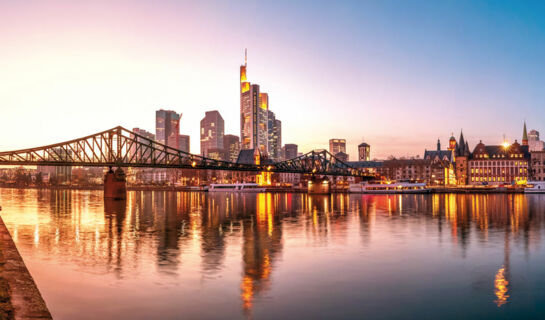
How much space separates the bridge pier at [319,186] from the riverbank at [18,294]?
154 meters

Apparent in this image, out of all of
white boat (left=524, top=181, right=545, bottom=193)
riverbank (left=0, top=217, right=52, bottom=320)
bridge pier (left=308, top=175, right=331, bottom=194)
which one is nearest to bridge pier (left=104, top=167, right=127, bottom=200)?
bridge pier (left=308, top=175, right=331, bottom=194)

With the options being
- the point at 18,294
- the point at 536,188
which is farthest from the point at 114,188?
the point at 536,188

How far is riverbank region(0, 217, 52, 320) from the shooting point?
1552 cm

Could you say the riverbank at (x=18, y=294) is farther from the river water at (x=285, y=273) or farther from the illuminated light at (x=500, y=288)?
the illuminated light at (x=500, y=288)

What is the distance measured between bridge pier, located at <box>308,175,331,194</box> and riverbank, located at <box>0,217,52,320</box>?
505ft

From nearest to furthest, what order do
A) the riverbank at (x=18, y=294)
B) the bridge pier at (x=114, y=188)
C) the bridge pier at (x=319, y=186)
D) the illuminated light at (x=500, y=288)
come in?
the riverbank at (x=18, y=294) < the illuminated light at (x=500, y=288) < the bridge pier at (x=114, y=188) < the bridge pier at (x=319, y=186)

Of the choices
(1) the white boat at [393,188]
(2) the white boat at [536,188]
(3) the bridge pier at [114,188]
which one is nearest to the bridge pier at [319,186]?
(1) the white boat at [393,188]

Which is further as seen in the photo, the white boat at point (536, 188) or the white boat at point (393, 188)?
the white boat at point (393, 188)

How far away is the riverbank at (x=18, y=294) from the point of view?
15516 mm

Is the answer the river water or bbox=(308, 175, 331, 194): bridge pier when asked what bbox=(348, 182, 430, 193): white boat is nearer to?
bbox=(308, 175, 331, 194): bridge pier

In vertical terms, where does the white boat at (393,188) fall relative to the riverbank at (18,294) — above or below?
below

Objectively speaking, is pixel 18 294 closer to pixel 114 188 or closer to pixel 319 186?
pixel 114 188

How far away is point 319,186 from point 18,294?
162555 mm

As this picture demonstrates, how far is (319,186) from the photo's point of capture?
178 m
